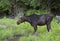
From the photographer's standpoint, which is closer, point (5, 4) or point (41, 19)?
point (41, 19)

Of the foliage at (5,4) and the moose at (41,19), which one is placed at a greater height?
the moose at (41,19)

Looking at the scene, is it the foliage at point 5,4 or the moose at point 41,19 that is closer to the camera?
the moose at point 41,19

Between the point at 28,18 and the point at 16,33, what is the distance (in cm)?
96

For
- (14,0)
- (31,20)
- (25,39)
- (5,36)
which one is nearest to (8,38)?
(5,36)

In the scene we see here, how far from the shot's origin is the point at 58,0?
19.6 metres

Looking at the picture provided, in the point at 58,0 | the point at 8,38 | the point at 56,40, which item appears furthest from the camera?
the point at 58,0

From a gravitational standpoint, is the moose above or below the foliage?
above

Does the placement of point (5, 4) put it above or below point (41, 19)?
below

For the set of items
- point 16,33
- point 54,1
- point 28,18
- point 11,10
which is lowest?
point 11,10

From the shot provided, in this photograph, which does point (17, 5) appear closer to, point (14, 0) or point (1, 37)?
point (14, 0)

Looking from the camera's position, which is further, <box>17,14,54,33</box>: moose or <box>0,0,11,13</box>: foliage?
<box>0,0,11,13</box>: foliage

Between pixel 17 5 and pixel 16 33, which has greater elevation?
pixel 16 33

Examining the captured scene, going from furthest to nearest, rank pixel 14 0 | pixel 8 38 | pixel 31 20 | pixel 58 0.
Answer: pixel 14 0 < pixel 58 0 < pixel 31 20 < pixel 8 38

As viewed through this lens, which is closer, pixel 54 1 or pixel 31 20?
pixel 31 20
